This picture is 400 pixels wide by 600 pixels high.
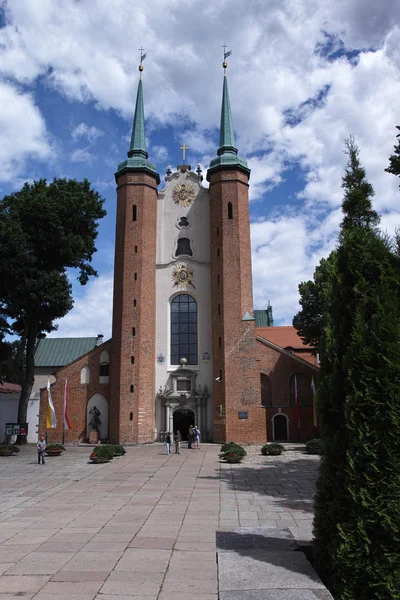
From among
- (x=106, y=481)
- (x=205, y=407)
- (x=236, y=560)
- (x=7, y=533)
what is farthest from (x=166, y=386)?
(x=236, y=560)

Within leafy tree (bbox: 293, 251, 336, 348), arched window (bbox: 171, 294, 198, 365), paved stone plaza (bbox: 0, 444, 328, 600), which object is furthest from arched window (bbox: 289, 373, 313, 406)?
paved stone plaza (bbox: 0, 444, 328, 600)

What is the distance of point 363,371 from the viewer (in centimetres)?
541

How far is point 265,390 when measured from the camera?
3406 centimetres

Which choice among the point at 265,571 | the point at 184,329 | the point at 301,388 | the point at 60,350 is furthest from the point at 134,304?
the point at 265,571

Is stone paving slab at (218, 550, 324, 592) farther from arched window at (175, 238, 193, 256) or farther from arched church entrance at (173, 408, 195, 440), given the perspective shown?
arched window at (175, 238, 193, 256)

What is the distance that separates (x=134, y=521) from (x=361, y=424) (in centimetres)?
682

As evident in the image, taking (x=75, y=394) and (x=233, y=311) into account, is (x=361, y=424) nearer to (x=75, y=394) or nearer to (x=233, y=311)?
(x=233, y=311)

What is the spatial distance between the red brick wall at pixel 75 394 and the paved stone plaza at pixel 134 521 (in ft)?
34.2

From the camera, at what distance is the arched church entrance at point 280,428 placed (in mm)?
32625

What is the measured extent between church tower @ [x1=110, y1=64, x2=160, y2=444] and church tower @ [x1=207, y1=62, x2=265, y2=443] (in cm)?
432

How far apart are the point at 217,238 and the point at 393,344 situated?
96.4 feet

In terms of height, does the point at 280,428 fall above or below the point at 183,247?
below

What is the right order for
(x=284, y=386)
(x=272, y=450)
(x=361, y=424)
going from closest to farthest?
(x=361, y=424) < (x=272, y=450) < (x=284, y=386)

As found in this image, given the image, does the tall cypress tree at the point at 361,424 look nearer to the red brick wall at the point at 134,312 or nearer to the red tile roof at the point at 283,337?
the red brick wall at the point at 134,312
